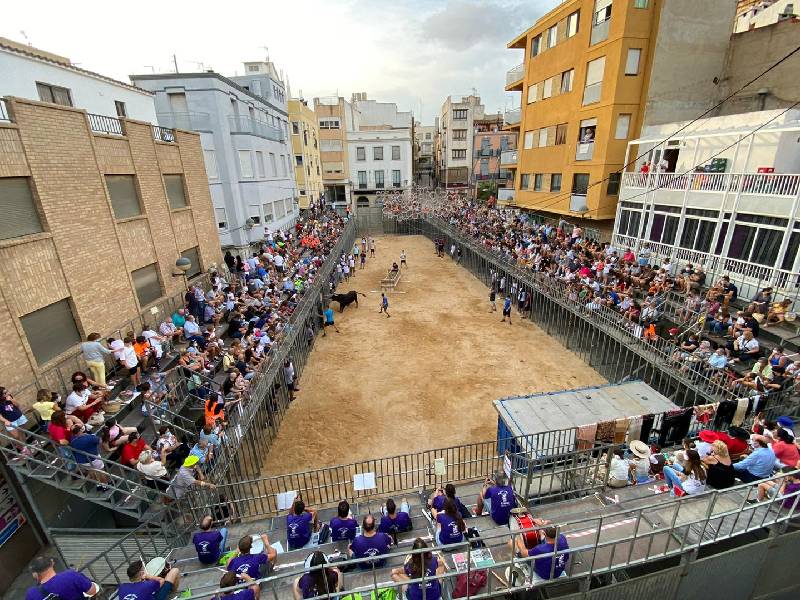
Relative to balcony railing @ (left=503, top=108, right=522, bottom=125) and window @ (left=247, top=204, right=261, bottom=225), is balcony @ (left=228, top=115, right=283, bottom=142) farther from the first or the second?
balcony railing @ (left=503, top=108, right=522, bottom=125)

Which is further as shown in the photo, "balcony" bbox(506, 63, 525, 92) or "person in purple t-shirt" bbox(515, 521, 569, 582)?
"balcony" bbox(506, 63, 525, 92)

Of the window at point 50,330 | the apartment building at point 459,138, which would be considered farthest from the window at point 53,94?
the apartment building at point 459,138

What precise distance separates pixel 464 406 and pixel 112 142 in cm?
1472

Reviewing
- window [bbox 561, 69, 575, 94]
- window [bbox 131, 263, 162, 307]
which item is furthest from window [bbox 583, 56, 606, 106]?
window [bbox 131, 263, 162, 307]

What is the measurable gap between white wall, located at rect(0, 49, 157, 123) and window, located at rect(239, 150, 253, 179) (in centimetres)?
644

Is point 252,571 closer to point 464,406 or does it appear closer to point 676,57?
point 464,406

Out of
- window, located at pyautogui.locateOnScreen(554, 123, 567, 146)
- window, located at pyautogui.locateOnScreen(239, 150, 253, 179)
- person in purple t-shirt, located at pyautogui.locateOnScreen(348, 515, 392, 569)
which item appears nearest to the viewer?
person in purple t-shirt, located at pyautogui.locateOnScreen(348, 515, 392, 569)

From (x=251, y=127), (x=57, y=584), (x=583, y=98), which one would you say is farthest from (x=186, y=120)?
(x=57, y=584)

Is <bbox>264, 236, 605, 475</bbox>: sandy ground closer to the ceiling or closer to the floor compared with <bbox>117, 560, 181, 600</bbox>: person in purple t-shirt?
closer to the floor

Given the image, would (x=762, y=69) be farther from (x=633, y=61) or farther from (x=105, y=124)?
(x=105, y=124)

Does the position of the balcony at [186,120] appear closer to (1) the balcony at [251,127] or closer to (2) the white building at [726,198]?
(1) the balcony at [251,127]

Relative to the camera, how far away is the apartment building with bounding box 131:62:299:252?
22.0 meters

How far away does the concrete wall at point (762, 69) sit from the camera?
693 inches

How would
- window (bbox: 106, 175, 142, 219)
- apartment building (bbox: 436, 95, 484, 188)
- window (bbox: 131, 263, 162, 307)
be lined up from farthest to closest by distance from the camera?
apartment building (bbox: 436, 95, 484, 188)
window (bbox: 131, 263, 162, 307)
window (bbox: 106, 175, 142, 219)
